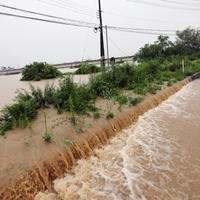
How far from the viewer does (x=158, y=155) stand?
7.61 m

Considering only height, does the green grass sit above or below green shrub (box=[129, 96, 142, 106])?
above

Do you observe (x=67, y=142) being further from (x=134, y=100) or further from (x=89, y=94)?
(x=134, y=100)

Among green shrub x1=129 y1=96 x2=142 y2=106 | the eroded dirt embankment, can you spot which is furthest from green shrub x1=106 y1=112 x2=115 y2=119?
green shrub x1=129 y1=96 x2=142 y2=106

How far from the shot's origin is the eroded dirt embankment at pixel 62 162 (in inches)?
219

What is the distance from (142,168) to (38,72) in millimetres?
18837

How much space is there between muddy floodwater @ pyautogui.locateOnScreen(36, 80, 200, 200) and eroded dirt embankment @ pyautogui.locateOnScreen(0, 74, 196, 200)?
18 centimetres

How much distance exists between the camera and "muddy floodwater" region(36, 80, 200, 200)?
5719 mm

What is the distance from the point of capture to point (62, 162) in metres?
6.77

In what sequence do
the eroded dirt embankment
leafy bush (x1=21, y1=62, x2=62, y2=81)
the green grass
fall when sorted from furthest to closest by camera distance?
leafy bush (x1=21, y1=62, x2=62, y2=81), the green grass, the eroded dirt embankment

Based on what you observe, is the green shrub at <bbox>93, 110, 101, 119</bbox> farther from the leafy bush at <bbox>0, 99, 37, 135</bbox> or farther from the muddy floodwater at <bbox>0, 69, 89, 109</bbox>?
the muddy floodwater at <bbox>0, 69, 89, 109</bbox>

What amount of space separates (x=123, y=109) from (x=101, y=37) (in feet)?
71.0

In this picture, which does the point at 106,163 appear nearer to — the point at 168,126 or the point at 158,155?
the point at 158,155

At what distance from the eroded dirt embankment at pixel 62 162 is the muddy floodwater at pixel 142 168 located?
183mm

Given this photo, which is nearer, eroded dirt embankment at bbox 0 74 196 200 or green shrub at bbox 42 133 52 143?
eroded dirt embankment at bbox 0 74 196 200
